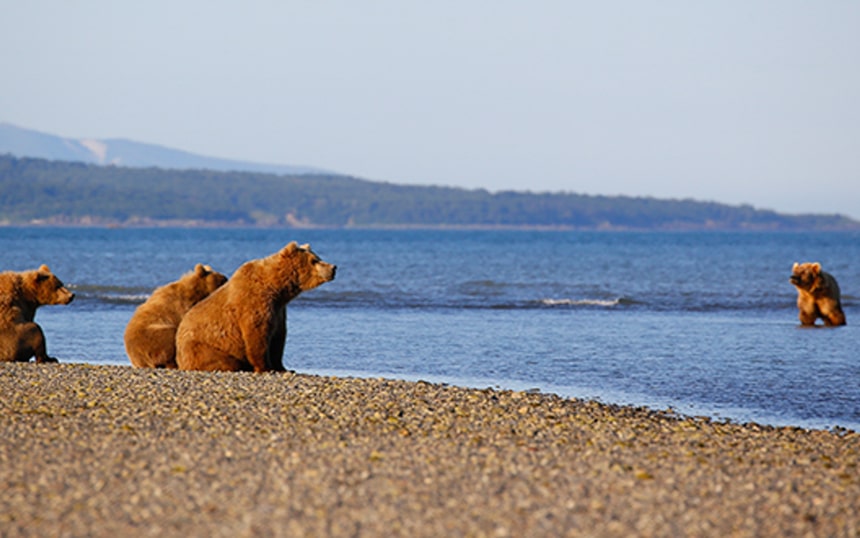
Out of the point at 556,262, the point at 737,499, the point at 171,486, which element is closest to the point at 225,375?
the point at 171,486

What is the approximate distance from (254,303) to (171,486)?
6.77m

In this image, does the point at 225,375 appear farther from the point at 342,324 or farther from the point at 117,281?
the point at 117,281

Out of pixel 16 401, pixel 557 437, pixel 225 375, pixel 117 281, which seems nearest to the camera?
pixel 557 437

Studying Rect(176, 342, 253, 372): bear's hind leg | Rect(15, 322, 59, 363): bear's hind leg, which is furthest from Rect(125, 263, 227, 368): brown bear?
Rect(15, 322, 59, 363): bear's hind leg

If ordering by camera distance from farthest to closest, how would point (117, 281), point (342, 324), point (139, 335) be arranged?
point (117, 281)
point (342, 324)
point (139, 335)

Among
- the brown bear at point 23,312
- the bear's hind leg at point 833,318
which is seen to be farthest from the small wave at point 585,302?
the brown bear at point 23,312

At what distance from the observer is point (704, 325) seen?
2708 cm

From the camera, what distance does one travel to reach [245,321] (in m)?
14.3

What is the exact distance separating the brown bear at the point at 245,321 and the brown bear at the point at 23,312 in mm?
2062

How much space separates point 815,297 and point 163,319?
1700 centimetres

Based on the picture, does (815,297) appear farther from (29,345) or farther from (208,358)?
(29,345)

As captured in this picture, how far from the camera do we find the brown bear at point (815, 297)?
27125 mm

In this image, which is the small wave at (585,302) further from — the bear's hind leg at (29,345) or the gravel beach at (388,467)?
the gravel beach at (388,467)

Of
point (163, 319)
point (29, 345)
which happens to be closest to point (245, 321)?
point (163, 319)
